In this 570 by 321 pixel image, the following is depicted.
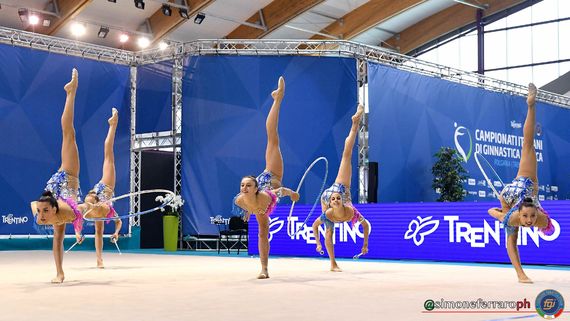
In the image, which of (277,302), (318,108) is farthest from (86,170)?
(277,302)

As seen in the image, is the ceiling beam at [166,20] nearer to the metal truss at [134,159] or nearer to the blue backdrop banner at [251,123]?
the metal truss at [134,159]

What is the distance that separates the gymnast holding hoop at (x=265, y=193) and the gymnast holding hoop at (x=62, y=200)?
1827 millimetres

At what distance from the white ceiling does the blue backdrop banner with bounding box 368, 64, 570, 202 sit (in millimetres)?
6105

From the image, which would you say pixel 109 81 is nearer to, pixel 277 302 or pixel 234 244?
pixel 234 244

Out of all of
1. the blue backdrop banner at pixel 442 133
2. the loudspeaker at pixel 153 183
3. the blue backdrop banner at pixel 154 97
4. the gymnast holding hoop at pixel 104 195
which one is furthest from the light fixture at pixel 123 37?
the gymnast holding hoop at pixel 104 195

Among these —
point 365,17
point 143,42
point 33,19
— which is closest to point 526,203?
point 33,19

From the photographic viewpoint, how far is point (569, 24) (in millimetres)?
23141

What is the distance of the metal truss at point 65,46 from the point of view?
1560cm

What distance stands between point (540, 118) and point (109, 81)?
12390mm

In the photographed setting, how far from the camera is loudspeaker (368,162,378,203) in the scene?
14945 millimetres

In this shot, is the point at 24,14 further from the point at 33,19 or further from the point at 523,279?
the point at 523,279
